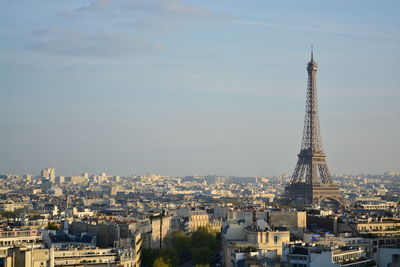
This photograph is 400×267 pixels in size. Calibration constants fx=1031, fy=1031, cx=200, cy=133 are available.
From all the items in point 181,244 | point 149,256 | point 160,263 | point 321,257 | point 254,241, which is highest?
point 254,241

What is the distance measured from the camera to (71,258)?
5553cm

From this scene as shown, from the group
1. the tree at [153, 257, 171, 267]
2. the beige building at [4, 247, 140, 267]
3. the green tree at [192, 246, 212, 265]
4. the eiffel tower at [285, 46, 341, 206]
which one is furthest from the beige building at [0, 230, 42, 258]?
the eiffel tower at [285, 46, 341, 206]

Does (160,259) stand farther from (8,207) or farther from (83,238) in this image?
(8,207)

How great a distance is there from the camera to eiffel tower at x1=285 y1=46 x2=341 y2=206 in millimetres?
146375

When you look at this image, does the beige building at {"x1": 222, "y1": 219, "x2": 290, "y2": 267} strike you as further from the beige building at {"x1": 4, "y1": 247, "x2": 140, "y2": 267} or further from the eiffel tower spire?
the eiffel tower spire

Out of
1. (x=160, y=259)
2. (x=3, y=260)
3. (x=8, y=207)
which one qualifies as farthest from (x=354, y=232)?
(x=8, y=207)

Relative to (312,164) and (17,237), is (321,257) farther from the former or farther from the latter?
(312,164)

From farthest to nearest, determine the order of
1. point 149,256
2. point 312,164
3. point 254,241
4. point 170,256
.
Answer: point 312,164
point 170,256
point 149,256
point 254,241

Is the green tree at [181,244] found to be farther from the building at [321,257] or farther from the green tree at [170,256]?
the building at [321,257]

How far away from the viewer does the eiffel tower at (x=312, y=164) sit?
146 metres

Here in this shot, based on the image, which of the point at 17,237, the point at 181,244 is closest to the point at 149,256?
the point at 17,237

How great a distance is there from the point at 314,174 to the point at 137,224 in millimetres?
76799

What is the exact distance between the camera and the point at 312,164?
14900cm

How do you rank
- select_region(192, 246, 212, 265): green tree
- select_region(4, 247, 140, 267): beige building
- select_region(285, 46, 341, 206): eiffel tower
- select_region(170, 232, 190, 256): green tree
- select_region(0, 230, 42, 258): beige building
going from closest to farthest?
select_region(4, 247, 140, 267): beige building → select_region(0, 230, 42, 258): beige building → select_region(192, 246, 212, 265): green tree → select_region(170, 232, 190, 256): green tree → select_region(285, 46, 341, 206): eiffel tower
